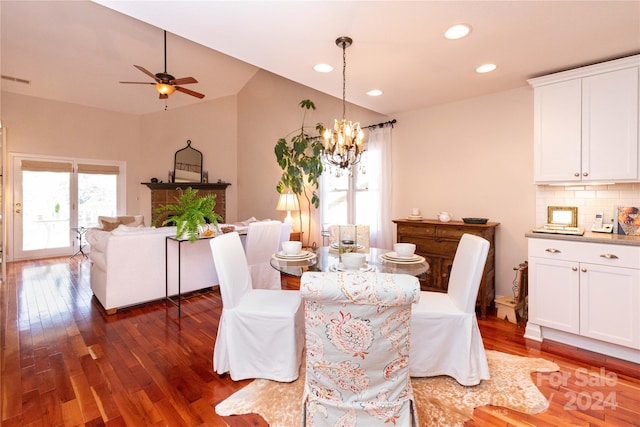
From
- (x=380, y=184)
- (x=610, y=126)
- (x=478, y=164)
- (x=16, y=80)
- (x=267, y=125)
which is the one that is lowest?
(x=380, y=184)

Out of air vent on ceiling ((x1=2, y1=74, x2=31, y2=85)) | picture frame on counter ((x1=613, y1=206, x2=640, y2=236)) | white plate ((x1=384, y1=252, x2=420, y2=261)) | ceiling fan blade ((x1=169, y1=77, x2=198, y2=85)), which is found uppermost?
air vent on ceiling ((x1=2, y1=74, x2=31, y2=85))

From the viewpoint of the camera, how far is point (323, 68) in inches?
110

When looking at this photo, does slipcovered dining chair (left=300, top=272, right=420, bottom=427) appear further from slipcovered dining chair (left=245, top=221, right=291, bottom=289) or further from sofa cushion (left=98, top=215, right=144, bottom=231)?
sofa cushion (left=98, top=215, right=144, bottom=231)

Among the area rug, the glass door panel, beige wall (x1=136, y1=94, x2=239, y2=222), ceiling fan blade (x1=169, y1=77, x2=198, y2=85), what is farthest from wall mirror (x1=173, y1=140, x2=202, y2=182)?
the area rug

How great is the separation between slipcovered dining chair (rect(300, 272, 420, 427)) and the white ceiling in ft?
5.59

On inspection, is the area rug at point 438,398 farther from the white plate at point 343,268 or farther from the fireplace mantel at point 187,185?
the fireplace mantel at point 187,185

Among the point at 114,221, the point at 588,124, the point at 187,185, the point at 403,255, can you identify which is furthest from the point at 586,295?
the point at 187,185

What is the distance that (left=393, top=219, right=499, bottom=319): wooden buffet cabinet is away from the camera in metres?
3.19

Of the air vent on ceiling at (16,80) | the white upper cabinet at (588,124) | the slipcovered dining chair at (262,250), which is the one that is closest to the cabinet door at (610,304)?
the white upper cabinet at (588,124)

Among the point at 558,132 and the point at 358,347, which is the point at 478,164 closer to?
the point at 558,132

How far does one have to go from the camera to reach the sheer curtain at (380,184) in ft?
14.4

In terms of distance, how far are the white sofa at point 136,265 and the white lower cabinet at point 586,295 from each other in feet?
12.0

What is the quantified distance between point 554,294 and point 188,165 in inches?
290

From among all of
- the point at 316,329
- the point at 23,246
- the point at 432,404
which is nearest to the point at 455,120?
the point at 432,404
